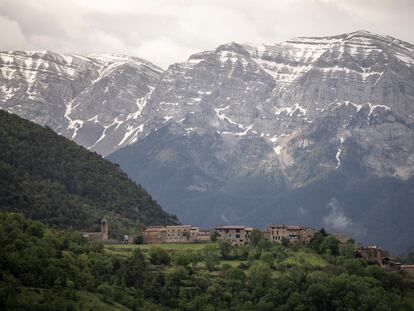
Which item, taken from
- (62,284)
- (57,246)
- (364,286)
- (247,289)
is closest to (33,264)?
(62,284)

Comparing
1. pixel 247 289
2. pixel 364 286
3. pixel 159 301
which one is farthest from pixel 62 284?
pixel 364 286

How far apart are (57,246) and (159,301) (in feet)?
57.8

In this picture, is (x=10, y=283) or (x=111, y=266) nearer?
(x=10, y=283)

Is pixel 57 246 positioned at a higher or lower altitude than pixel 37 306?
higher

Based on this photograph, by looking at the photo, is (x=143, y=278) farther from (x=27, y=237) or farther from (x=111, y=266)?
(x=27, y=237)

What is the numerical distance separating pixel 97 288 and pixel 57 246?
1563 cm

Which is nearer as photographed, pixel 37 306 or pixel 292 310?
pixel 37 306

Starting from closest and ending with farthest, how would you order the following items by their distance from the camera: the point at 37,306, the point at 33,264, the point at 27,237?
the point at 37,306
the point at 33,264
the point at 27,237

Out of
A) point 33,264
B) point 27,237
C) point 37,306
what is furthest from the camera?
point 27,237

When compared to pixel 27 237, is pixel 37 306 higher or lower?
lower

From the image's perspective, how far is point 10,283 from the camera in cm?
16338

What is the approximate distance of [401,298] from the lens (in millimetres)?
199000

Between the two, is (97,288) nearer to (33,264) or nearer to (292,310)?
(33,264)

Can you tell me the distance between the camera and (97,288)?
181000 mm
